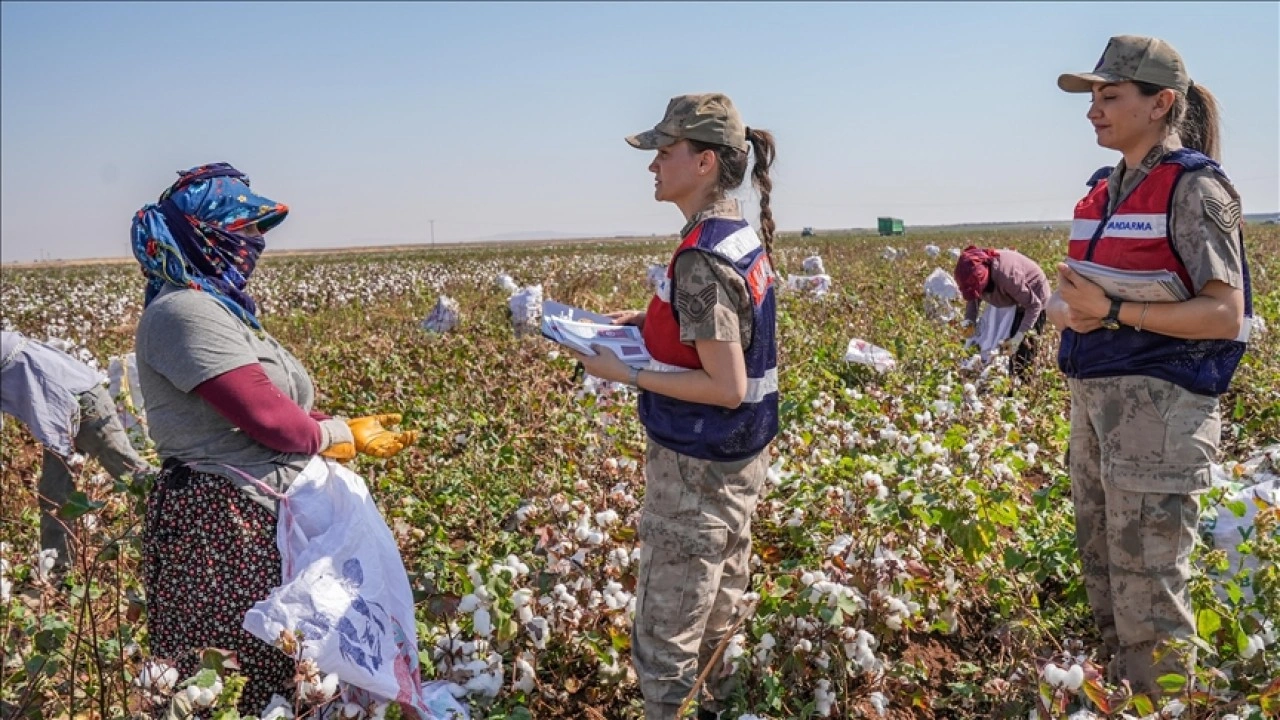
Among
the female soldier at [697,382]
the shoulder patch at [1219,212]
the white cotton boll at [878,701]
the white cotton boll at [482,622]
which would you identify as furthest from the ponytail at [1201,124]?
the white cotton boll at [482,622]

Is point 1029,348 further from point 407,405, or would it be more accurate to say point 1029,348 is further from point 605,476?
point 407,405

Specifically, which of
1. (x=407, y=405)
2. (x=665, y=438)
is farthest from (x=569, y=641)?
(x=407, y=405)

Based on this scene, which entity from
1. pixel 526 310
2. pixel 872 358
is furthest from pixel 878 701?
pixel 526 310

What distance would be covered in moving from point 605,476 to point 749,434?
1.71 metres

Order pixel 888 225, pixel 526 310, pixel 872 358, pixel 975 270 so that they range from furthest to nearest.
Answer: pixel 888 225, pixel 526 310, pixel 872 358, pixel 975 270

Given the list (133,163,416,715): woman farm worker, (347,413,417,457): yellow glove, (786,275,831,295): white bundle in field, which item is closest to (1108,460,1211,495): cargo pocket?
(347,413,417,457): yellow glove

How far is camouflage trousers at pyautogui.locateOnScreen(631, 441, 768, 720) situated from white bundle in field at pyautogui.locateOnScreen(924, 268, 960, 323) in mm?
5799

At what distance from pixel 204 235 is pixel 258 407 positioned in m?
0.46

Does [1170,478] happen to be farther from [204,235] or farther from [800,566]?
[204,235]

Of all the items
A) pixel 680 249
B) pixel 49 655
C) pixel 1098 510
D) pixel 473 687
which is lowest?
pixel 473 687

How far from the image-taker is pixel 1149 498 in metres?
2.25

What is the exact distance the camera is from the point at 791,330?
7168 millimetres

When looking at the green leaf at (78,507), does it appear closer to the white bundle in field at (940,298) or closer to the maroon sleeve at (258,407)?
the maroon sleeve at (258,407)

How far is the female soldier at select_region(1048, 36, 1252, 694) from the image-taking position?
2.13 meters
